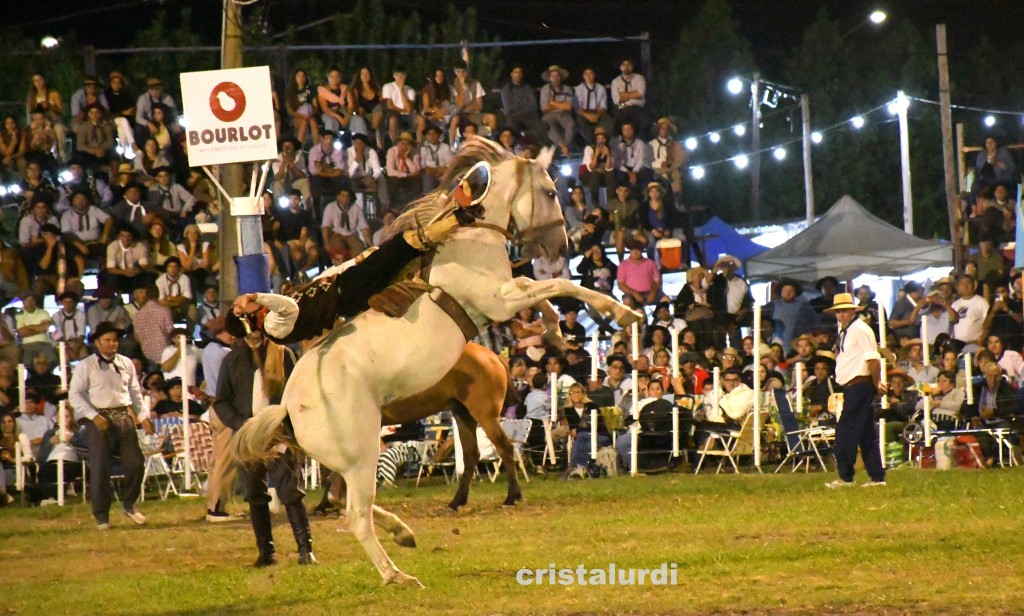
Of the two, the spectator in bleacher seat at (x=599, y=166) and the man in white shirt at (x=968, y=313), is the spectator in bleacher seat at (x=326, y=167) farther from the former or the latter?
the man in white shirt at (x=968, y=313)

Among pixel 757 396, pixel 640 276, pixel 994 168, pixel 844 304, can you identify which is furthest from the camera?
pixel 994 168

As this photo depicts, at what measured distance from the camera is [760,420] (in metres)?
14.8

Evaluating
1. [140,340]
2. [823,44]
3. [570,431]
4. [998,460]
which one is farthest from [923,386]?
[823,44]

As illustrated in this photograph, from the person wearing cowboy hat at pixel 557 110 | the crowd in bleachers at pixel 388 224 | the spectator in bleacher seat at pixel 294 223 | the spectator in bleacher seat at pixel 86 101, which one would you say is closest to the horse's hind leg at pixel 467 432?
the crowd in bleachers at pixel 388 224

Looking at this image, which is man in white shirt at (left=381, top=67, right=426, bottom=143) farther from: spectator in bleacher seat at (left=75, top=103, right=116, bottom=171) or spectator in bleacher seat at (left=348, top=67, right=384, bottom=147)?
spectator in bleacher seat at (left=75, top=103, right=116, bottom=171)

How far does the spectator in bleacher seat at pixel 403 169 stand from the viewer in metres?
18.8

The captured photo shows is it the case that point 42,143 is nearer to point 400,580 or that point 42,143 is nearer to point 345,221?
point 345,221

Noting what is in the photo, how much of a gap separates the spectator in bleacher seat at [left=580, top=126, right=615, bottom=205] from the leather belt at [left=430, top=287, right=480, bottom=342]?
38.4 feet

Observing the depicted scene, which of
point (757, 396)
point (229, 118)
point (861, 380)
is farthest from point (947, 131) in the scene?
point (229, 118)

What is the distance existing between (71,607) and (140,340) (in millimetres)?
9530

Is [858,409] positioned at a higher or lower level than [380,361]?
lower

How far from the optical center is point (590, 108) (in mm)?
20547

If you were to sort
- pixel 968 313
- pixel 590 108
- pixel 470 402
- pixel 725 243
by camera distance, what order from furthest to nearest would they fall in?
1. pixel 725 243
2. pixel 590 108
3. pixel 968 313
4. pixel 470 402

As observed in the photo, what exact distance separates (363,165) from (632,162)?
377 cm
